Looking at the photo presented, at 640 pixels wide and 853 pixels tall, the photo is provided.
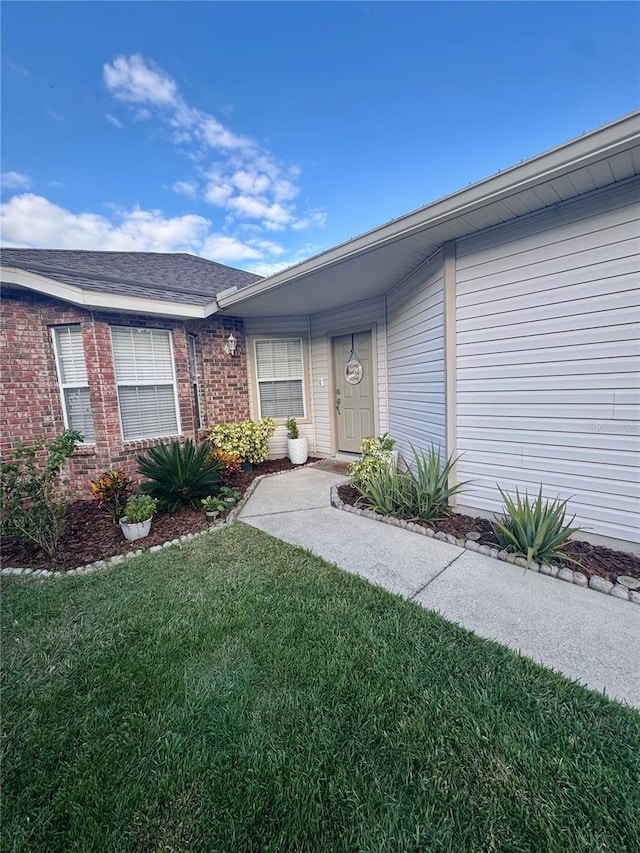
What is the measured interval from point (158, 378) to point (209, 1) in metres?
5.11

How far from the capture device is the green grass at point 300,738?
123cm

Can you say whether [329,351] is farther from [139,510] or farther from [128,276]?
[139,510]

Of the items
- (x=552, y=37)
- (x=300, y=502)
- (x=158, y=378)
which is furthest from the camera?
(x=158, y=378)

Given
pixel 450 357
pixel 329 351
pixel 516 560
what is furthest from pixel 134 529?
pixel 329 351

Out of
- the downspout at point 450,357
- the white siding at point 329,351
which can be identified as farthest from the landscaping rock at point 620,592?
the white siding at point 329,351

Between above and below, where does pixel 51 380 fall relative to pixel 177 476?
above

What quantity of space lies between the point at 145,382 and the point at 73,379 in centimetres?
92

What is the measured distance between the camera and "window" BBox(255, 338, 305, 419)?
702cm

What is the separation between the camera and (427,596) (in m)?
2.57

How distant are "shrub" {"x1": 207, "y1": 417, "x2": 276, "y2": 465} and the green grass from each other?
3697 mm

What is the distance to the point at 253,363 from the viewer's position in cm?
693

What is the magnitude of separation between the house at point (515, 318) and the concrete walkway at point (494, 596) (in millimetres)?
863

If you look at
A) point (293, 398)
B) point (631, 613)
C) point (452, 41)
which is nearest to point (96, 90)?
point (452, 41)

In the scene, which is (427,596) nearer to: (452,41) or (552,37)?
(552,37)
